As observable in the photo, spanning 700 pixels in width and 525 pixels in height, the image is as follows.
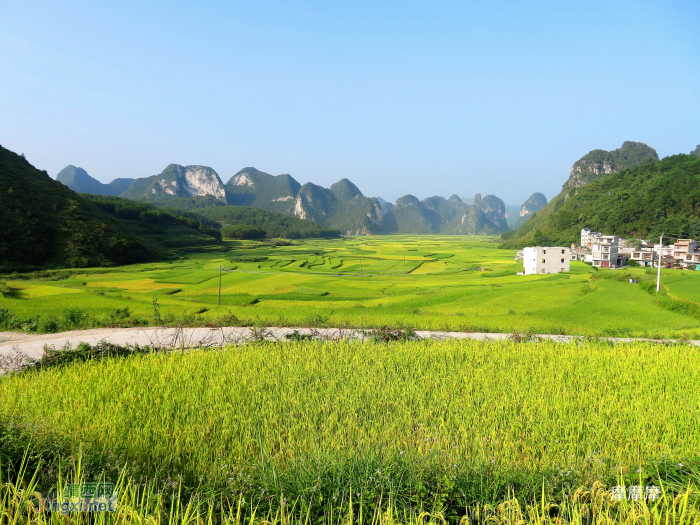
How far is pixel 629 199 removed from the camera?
4847 cm

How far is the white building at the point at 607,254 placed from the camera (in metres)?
31.3

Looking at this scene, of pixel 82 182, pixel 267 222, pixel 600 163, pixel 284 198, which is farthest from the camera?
pixel 284 198

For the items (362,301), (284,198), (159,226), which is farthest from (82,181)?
(362,301)

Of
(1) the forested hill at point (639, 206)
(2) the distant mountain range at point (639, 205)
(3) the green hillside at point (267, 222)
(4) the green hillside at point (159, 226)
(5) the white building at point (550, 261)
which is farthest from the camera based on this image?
(3) the green hillside at point (267, 222)

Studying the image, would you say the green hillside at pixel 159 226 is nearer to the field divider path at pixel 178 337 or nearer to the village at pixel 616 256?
the field divider path at pixel 178 337

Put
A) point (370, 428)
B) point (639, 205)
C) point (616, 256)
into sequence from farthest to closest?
point (639, 205)
point (616, 256)
point (370, 428)

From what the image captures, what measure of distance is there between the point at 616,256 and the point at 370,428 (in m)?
36.6

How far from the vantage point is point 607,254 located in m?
31.8

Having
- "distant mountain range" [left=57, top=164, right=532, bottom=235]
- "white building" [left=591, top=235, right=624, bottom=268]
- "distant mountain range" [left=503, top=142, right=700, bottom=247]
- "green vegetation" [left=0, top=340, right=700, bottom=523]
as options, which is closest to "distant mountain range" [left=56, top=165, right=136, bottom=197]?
"distant mountain range" [left=57, top=164, right=532, bottom=235]

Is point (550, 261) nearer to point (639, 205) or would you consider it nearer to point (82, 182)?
point (639, 205)

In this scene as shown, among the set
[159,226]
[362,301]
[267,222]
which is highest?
[267,222]

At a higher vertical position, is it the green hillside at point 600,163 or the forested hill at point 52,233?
the green hillside at point 600,163

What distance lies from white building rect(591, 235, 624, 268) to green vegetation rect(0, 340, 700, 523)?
29611 millimetres

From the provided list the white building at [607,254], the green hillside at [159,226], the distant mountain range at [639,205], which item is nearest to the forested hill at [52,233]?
the green hillside at [159,226]
